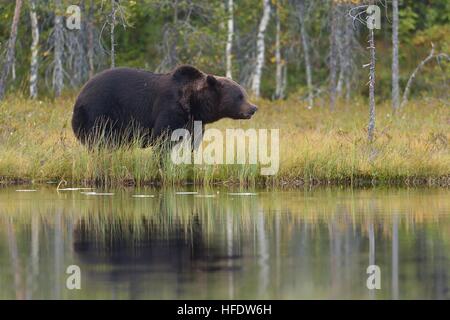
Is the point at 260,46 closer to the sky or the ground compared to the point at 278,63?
closer to the sky

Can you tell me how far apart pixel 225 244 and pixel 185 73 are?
593cm

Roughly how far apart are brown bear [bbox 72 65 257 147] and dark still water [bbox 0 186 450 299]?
149cm

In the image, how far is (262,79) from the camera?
3591 centimetres

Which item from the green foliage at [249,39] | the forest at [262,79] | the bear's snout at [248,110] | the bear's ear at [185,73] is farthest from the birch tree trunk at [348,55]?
the bear's ear at [185,73]

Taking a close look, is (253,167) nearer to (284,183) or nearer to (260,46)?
(284,183)

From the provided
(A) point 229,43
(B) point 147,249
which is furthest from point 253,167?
(A) point 229,43

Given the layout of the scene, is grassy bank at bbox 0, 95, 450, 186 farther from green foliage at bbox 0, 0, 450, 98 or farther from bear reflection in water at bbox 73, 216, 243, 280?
green foliage at bbox 0, 0, 450, 98

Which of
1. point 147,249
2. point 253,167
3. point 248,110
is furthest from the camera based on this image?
point 248,110

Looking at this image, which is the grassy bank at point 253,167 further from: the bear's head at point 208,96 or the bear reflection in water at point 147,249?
the bear reflection in water at point 147,249

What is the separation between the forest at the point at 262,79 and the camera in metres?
15.2

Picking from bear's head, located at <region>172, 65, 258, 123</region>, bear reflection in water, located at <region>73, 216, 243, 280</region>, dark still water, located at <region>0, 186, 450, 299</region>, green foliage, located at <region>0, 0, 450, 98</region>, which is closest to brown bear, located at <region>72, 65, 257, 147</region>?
bear's head, located at <region>172, 65, 258, 123</region>

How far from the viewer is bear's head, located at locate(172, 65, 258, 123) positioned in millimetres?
15242

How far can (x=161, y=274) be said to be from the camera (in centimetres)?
815

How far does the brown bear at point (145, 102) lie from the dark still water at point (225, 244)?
1.49 m
